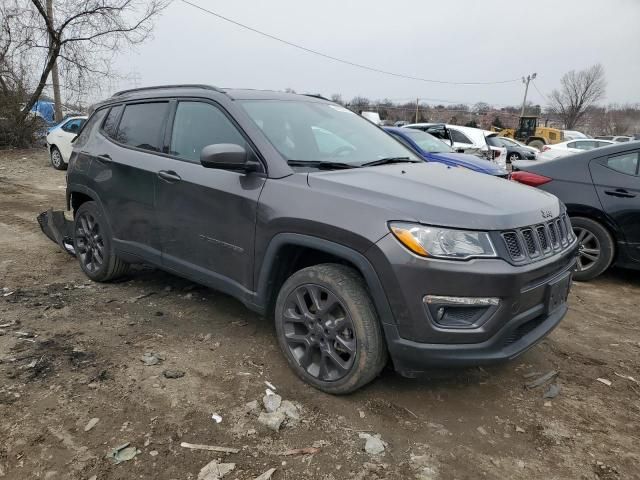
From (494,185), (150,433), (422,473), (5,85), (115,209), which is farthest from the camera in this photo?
(5,85)

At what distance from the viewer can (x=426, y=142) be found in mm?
8898

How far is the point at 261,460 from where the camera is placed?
2320mm

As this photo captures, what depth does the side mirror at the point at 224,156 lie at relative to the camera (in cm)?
287

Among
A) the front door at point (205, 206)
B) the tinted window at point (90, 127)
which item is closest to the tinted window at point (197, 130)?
the front door at point (205, 206)

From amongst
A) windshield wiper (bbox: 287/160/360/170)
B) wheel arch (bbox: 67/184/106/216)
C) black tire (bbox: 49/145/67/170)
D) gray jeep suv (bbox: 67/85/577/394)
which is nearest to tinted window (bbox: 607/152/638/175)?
gray jeep suv (bbox: 67/85/577/394)

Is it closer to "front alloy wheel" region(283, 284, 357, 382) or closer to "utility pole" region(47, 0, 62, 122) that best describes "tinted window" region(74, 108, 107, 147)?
"front alloy wheel" region(283, 284, 357, 382)

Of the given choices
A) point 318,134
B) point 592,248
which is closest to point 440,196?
point 318,134

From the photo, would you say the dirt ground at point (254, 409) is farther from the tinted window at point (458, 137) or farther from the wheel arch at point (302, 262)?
the tinted window at point (458, 137)

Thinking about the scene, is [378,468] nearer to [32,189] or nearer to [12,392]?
[12,392]

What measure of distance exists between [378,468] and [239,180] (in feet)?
6.06

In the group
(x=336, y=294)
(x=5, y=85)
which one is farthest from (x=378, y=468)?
(x=5, y=85)

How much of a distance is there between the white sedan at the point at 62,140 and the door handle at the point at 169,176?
11128 millimetres

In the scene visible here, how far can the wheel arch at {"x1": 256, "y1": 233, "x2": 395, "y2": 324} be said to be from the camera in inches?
98.4

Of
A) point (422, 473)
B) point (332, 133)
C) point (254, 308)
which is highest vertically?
point (332, 133)
